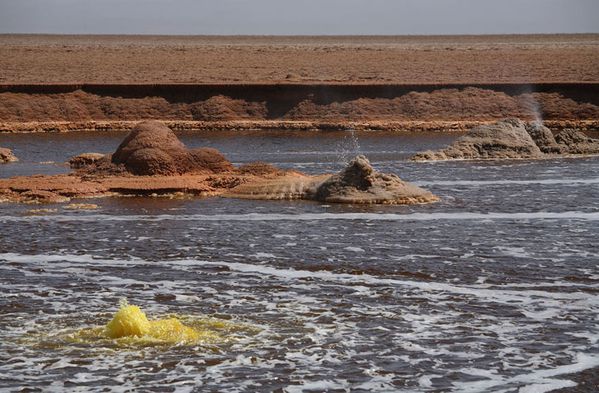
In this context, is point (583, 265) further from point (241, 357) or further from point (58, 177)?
point (58, 177)

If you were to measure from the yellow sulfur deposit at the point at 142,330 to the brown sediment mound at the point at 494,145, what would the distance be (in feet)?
55.4

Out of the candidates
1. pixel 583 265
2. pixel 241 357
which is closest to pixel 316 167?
pixel 583 265

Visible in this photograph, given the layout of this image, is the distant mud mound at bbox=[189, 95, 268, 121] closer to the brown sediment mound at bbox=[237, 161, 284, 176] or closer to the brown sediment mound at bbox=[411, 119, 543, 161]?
the brown sediment mound at bbox=[411, 119, 543, 161]

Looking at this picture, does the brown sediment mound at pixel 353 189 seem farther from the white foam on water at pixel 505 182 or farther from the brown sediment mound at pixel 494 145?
the brown sediment mound at pixel 494 145

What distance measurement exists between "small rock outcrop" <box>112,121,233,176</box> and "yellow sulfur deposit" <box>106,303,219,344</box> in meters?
10.8

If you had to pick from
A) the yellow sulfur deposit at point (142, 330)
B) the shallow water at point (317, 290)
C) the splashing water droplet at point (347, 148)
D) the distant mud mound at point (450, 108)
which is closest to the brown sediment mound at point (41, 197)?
the shallow water at point (317, 290)

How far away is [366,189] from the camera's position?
17.8 m

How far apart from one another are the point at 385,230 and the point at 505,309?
15.8 feet

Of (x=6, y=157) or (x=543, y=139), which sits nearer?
(x=6, y=157)

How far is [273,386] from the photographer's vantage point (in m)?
8.03

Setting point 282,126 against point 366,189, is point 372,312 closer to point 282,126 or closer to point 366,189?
point 366,189

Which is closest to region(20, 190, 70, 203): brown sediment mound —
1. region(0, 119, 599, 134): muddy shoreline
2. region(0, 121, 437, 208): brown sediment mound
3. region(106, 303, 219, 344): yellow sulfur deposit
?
region(0, 121, 437, 208): brown sediment mound

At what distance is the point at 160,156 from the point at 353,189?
4.16 m

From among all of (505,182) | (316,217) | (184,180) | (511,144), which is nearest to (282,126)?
(511,144)
